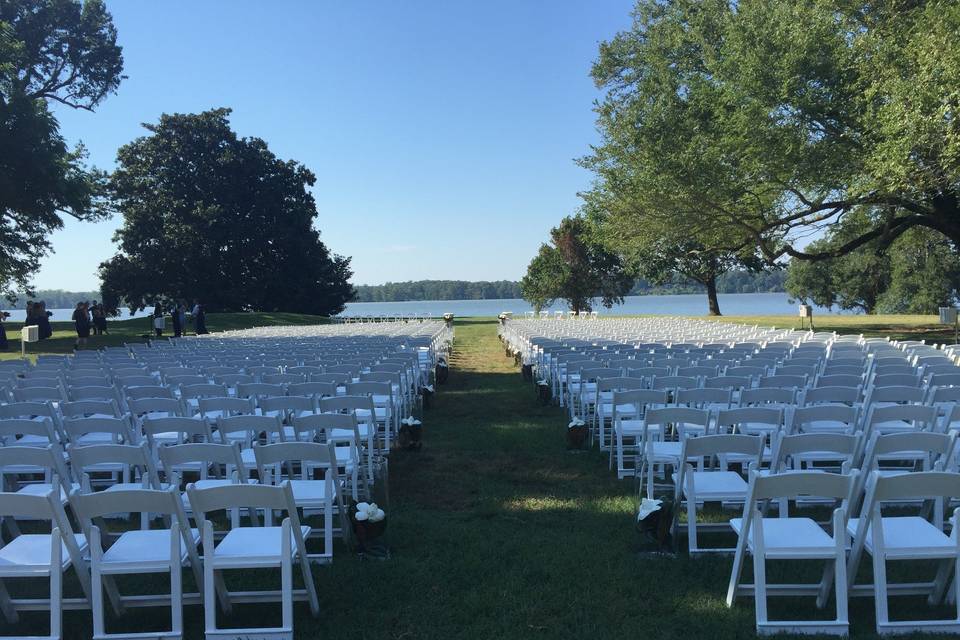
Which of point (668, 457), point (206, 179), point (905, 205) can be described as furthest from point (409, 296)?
point (668, 457)

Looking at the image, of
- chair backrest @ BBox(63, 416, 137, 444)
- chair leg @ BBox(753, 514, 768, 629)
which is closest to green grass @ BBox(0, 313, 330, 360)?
chair backrest @ BBox(63, 416, 137, 444)

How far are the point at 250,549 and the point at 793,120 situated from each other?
1650cm

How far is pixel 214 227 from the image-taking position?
45.2 metres

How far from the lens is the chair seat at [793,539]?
340 centimetres

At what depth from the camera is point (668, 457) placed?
17.9 ft

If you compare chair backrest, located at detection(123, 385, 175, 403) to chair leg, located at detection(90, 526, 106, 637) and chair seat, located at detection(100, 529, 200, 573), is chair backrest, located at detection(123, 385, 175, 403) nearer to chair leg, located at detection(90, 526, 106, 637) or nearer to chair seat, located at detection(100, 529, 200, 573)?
chair seat, located at detection(100, 529, 200, 573)

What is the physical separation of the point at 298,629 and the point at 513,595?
1208mm

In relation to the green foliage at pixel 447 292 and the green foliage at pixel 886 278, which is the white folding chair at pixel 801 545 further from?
the green foliage at pixel 447 292

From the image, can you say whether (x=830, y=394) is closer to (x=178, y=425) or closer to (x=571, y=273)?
(x=178, y=425)

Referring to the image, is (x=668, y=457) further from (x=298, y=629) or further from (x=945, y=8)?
(x=945, y=8)

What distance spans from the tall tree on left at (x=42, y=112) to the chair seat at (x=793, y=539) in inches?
973

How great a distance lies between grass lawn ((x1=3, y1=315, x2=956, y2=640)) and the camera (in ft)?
11.7

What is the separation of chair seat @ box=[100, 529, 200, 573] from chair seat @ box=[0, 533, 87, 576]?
0.74 ft

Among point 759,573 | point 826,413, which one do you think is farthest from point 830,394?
point 759,573
